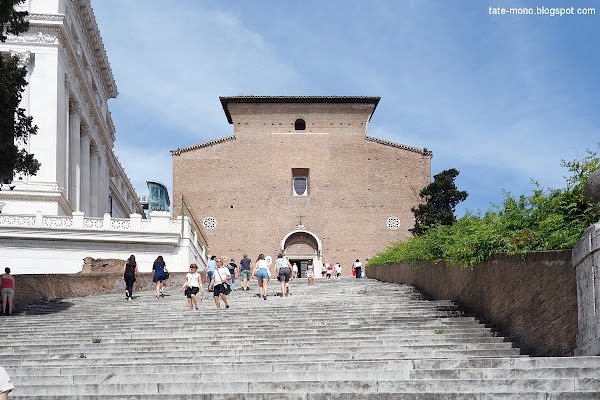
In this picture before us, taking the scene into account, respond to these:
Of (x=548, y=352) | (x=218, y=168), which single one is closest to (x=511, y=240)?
(x=548, y=352)

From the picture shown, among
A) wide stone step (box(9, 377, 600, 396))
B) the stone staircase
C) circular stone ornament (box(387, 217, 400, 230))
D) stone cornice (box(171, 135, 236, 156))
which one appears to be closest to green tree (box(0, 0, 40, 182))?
the stone staircase

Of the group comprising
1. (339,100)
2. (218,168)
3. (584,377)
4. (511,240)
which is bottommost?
(584,377)

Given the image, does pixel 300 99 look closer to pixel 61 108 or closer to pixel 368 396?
pixel 61 108

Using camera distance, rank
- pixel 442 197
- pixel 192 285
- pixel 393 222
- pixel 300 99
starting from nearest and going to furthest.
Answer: pixel 192 285 → pixel 442 197 → pixel 393 222 → pixel 300 99

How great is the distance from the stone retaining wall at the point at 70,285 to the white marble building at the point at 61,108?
895 cm

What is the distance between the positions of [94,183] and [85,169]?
3.07 meters

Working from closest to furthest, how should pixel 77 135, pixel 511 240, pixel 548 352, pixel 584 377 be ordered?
1. pixel 584 377
2. pixel 548 352
3. pixel 511 240
4. pixel 77 135

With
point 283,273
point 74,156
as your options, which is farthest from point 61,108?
point 283,273

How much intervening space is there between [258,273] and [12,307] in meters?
5.00

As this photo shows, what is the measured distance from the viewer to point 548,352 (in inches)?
296

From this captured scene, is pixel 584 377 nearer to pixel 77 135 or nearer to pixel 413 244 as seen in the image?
pixel 413 244

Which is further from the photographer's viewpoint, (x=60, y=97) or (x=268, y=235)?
(x=268, y=235)

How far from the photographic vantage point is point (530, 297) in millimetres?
8047

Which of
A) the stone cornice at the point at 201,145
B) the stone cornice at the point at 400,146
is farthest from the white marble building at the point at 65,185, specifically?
the stone cornice at the point at 400,146
